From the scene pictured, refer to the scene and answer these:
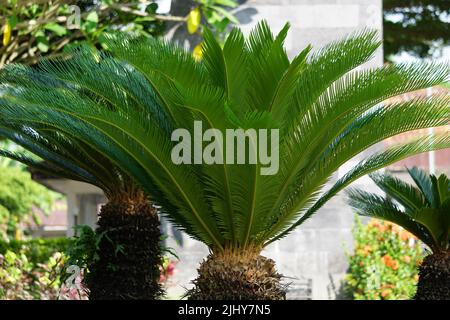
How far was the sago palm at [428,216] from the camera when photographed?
7359mm

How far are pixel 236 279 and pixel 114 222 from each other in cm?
172

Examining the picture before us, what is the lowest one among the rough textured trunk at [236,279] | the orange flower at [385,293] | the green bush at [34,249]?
the orange flower at [385,293]

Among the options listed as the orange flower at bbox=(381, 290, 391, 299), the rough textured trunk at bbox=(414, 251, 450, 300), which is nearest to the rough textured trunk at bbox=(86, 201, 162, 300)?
the rough textured trunk at bbox=(414, 251, 450, 300)

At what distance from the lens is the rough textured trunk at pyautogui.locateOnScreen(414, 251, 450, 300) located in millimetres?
7379

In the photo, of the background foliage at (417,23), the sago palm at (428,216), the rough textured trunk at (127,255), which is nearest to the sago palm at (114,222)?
the rough textured trunk at (127,255)

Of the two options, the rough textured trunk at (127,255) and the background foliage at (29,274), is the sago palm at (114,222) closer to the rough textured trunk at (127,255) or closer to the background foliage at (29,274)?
the rough textured trunk at (127,255)

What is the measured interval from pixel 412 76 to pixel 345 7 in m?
5.64

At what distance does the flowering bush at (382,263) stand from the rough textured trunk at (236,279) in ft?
13.0

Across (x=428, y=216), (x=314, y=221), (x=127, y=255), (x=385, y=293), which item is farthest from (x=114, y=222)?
(x=314, y=221)

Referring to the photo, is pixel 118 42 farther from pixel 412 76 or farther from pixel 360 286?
pixel 360 286

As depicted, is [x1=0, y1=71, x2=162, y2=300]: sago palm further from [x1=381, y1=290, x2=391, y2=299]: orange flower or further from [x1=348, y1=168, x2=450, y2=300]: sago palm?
[x1=381, y1=290, x2=391, y2=299]: orange flower

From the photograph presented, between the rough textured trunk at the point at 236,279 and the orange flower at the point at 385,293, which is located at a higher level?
the rough textured trunk at the point at 236,279

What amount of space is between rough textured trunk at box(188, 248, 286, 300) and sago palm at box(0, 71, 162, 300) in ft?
3.53
